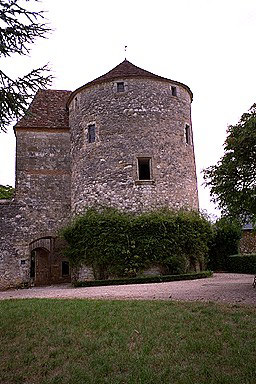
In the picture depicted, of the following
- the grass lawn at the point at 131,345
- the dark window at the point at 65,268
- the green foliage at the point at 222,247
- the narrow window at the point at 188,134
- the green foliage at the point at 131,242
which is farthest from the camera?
the green foliage at the point at 222,247

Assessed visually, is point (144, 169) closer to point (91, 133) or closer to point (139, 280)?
point (91, 133)

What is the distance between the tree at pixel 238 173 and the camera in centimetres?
1039

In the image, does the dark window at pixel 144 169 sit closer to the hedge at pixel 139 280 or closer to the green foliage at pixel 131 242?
the green foliage at pixel 131 242

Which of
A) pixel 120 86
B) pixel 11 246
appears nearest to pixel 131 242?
pixel 11 246

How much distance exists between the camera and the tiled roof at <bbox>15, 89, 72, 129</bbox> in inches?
835

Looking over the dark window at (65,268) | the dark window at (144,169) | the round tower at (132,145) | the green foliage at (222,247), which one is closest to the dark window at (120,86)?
the round tower at (132,145)

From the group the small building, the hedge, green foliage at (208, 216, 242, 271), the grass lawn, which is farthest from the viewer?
green foliage at (208, 216, 242, 271)

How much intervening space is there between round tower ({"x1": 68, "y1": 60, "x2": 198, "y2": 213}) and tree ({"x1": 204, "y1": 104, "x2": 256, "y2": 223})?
Answer: 7231 mm

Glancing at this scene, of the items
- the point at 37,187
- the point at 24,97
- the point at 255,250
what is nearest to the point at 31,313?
the point at 24,97

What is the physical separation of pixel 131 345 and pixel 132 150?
13.3 meters

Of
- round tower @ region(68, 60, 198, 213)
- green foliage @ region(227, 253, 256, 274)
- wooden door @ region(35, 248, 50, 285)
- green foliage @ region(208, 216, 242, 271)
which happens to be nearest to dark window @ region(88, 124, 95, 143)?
round tower @ region(68, 60, 198, 213)

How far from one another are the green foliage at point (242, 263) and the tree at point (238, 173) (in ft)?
30.6

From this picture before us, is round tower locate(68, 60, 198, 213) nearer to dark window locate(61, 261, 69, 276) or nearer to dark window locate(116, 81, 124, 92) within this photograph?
dark window locate(116, 81, 124, 92)

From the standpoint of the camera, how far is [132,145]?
19.1 metres
